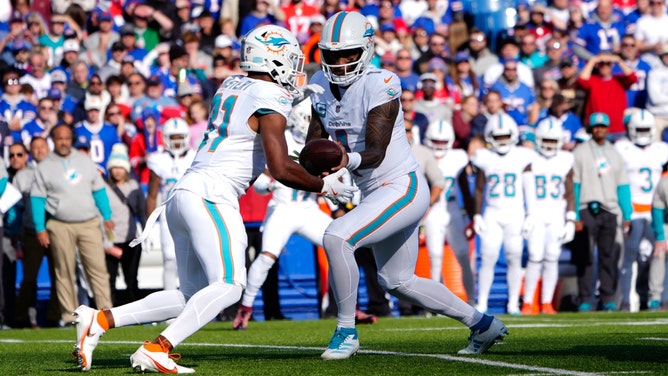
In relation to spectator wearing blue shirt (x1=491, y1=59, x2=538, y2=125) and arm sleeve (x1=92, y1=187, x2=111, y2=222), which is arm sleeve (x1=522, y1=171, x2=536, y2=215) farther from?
arm sleeve (x1=92, y1=187, x2=111, y2=222)

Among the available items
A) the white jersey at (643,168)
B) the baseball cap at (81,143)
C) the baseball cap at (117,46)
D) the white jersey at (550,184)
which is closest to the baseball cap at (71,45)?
the baseball cap at (117,46)

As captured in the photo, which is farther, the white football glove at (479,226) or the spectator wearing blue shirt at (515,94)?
the spectator wearing blue shirt at (515,94)

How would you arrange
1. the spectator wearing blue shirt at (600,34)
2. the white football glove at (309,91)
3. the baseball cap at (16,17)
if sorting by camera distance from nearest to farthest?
the white football glove at (309,91) < the baseball cap at (16,17) < the spectator wearing blue shirt at (600,34)

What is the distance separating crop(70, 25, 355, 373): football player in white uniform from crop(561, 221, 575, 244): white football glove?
640 centimetres

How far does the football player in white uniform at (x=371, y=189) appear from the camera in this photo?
6.12m

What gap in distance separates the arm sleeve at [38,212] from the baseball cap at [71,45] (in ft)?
12.4

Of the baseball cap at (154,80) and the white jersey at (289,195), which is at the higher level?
the baseball cap at (154,80)

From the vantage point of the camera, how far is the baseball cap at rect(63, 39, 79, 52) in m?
14.1

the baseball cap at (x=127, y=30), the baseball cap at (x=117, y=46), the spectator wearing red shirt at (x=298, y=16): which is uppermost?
the spectator wearing red shirt at (x=298, y=16)

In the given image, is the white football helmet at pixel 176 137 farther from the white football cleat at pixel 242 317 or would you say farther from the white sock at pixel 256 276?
the white football cleat at pixel 242 317

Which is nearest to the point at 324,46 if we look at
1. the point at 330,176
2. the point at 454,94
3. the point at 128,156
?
the point at 330,176

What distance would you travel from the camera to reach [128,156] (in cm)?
1220

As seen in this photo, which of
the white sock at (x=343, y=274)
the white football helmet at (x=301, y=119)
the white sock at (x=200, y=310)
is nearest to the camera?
the white sock at (x=200, y=310)

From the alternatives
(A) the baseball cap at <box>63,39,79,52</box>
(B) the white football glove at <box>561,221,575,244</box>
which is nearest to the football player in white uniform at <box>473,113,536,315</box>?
(B) the white football glove at <box>561,221,575,244</box>
